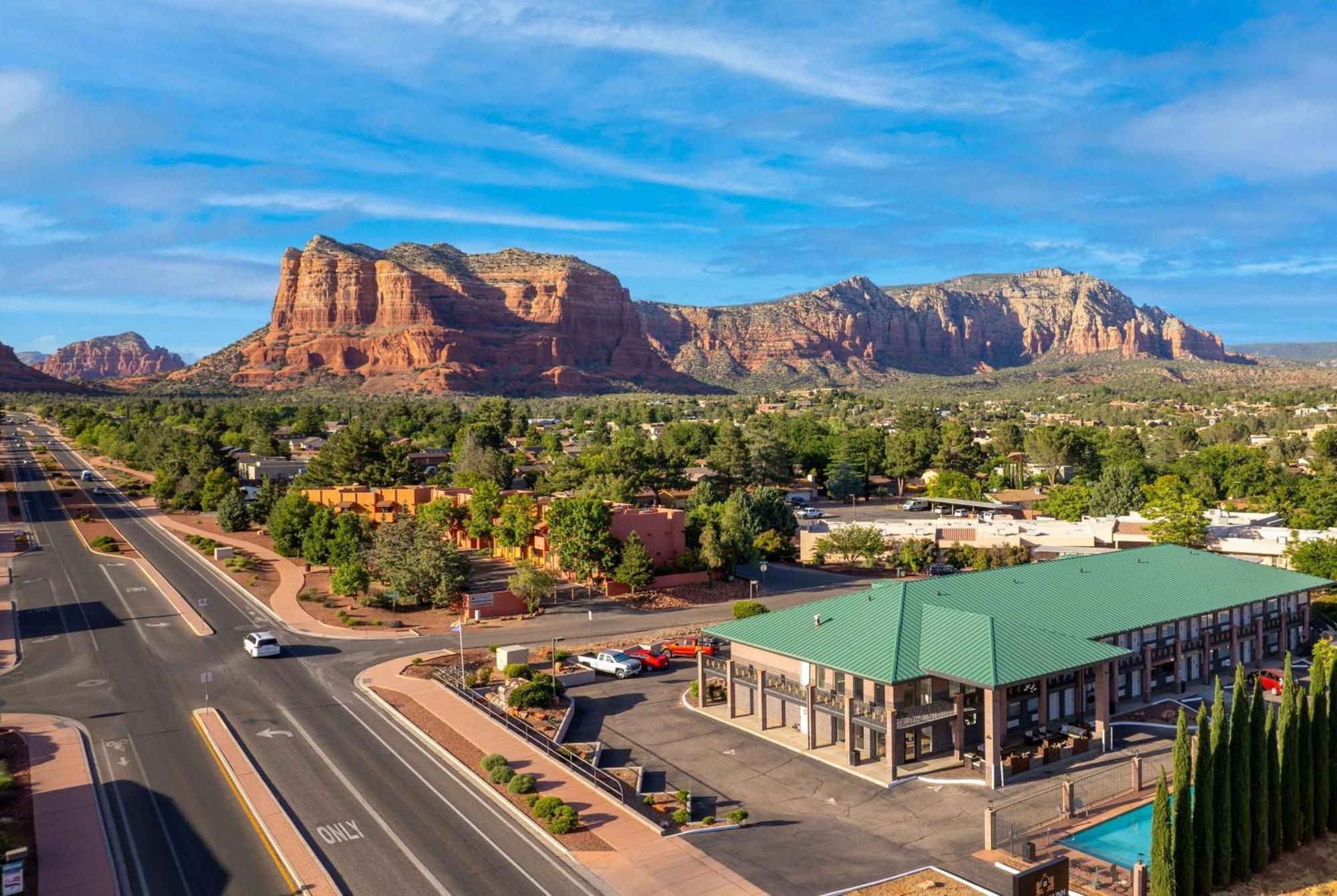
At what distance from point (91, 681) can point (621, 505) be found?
3232 cm

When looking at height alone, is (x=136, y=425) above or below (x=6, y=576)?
above

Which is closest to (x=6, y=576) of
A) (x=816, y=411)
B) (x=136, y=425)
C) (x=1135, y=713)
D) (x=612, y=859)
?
(x=612, y=859)

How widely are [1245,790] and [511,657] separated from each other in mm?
28060

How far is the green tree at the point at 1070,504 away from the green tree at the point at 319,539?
53.9 m

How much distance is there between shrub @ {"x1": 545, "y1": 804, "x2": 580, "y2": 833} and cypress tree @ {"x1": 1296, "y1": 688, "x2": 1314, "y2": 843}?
62.6 ft

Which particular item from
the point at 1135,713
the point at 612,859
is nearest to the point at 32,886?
the point at 612,859

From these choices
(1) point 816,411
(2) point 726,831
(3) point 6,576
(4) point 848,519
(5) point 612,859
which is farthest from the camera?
(1) point 816,411

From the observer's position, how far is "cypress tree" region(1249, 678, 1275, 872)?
77.2 ft

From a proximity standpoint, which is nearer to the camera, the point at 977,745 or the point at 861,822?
the point at 861,822

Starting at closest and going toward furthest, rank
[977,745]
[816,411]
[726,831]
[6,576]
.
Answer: [726,831] < [977,745] < [6,576] < [816,411]

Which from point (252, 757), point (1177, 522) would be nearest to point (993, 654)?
point (252, 757)

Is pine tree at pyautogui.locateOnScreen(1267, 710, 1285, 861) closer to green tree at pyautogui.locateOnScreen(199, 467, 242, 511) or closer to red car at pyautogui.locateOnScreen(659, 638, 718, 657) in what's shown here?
red car at pyautogui.locateOnScreen(659, 638, 718, 657)

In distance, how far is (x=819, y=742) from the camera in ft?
108

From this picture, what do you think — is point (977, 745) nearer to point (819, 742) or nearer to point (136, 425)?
point (819, 742)
